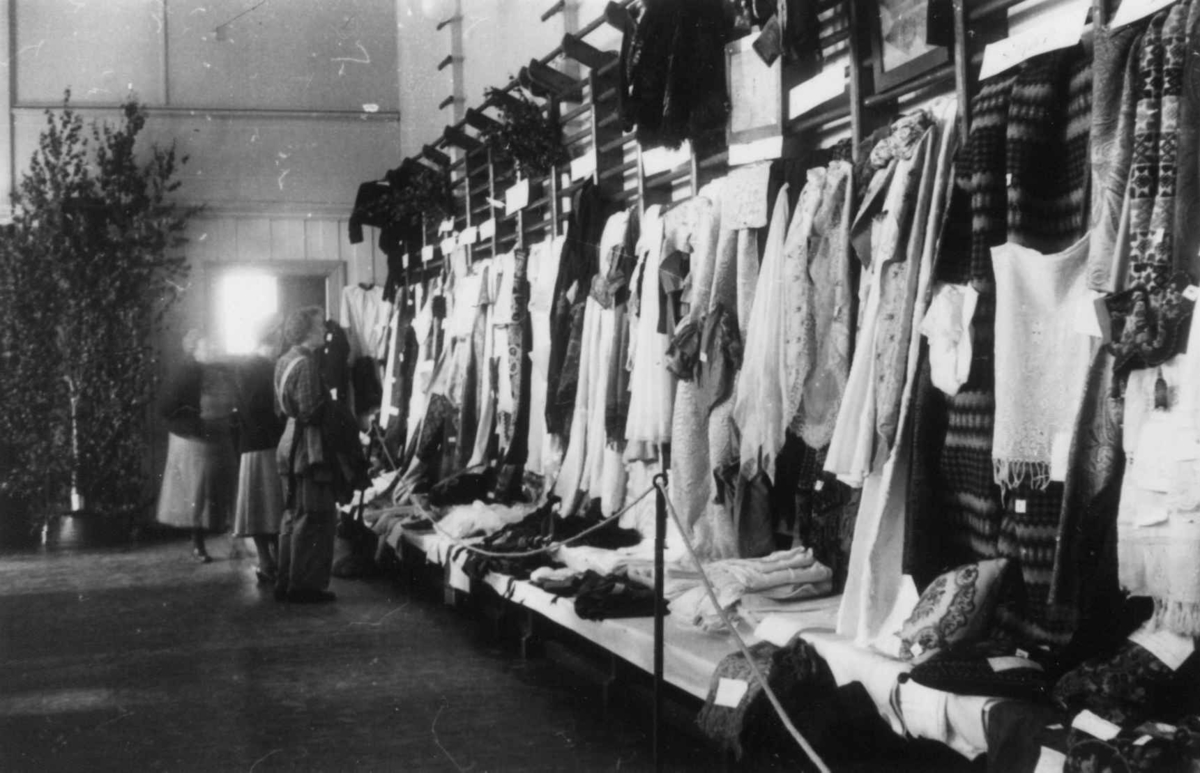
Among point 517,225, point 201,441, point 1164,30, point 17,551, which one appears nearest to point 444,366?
point 517,225

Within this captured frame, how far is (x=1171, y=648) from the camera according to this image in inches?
103

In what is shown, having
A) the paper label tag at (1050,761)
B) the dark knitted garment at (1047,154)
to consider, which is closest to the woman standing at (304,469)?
the dark knitted garment at (1047,154)

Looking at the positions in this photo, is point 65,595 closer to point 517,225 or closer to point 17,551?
point 17,551

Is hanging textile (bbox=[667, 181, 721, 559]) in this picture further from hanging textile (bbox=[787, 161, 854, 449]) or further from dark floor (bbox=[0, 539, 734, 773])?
dark floor (bbox=[0, 539, 734, 773])

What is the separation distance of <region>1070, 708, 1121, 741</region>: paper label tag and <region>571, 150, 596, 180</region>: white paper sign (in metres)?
4.33

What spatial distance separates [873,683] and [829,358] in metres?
1.25

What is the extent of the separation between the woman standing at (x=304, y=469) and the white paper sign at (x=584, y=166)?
5.08 ft

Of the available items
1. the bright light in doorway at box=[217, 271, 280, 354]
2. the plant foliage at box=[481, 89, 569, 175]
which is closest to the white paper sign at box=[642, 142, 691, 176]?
the plant foliage at box=[481, 89, 569, 175]

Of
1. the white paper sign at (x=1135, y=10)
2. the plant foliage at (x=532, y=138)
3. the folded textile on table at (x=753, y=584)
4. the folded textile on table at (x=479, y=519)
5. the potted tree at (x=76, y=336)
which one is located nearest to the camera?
the white paper sign at (x=1135, y=10)

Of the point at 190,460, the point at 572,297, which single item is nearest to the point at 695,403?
the point at 572,297

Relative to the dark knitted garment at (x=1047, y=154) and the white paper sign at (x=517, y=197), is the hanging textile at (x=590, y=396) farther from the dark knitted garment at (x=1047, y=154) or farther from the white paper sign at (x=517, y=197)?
the dark knitted garment at (x=1047, y=154)

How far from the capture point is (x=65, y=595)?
727 centimetres

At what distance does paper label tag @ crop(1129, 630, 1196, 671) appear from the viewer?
2609 millimetres

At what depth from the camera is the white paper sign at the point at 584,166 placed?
21.2ft
